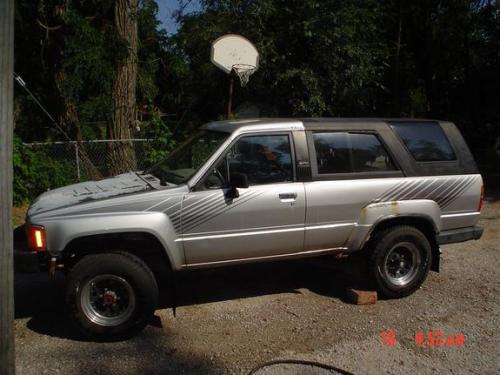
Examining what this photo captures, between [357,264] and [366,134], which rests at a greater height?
[366,134]

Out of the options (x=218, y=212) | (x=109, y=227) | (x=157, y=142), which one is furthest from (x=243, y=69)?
(x=109, y=227)

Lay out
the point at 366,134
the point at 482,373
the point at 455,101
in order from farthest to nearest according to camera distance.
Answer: the point at 455,101
the point at 366,134
the point at 482,373

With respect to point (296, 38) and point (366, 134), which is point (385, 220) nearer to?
point (366, 134)

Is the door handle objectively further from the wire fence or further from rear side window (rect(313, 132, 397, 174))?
the wire fence

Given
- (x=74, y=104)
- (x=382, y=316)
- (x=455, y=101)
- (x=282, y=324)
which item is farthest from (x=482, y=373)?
(x=455, y=101)

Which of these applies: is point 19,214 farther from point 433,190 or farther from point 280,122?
point 433,190

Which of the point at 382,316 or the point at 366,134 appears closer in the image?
the point at 382,316

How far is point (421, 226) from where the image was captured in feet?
18.1

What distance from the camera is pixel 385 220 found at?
526 cm

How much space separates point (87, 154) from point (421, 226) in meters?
6.56

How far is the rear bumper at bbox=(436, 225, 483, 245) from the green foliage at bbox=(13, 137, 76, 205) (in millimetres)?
6414

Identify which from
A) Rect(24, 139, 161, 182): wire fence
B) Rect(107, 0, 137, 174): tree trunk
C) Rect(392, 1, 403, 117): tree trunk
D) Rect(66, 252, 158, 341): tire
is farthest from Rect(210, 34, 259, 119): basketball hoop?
Rect(392, 1, 403, 117): tree trunk

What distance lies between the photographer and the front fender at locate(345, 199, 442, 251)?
16.9ft

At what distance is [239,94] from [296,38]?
2.50 meters
